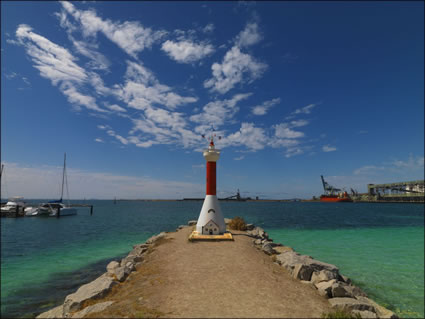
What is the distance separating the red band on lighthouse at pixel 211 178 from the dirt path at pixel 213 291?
5.64 m

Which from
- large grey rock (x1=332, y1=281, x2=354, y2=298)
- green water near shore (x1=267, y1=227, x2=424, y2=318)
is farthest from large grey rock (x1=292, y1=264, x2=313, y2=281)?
green water near shore (x1=267, y1=227, x2=424, y2=318)

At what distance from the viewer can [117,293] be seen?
7949 millimetres

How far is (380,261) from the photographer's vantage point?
64.5 feet

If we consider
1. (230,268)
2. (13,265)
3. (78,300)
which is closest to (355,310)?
(230,268)

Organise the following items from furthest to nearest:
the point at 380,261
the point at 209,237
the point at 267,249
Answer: the point at 380,261
the point at 209,237
the point at 267,249

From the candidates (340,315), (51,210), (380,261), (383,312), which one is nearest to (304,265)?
(383,312)

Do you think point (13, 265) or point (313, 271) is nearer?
point (313, 271)

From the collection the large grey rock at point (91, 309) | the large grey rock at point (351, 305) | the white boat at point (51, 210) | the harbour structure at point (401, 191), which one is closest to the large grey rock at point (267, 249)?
the large grey rock at point (351, 305)

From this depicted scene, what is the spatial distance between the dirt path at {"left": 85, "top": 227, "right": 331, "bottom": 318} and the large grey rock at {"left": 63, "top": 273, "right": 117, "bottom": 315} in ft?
1.10

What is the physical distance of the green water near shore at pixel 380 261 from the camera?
1289 centimetres

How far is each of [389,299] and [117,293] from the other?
14954mm

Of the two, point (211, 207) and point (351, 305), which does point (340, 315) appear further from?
point (211, 207)

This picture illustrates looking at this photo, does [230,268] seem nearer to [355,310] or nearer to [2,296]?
[355,310]

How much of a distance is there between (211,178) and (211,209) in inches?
93.8
